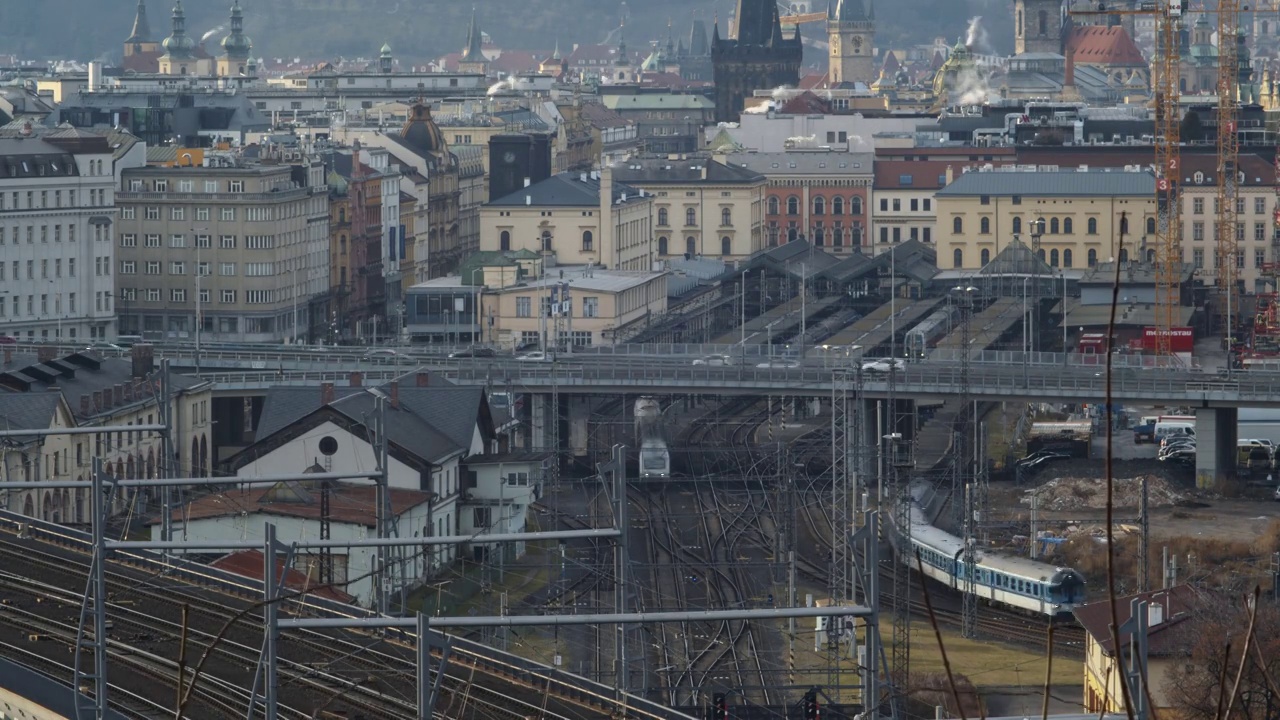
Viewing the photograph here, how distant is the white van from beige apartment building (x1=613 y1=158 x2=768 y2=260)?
148 ft

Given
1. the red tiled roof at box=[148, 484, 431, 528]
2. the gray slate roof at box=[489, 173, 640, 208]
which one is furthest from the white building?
the red tiled roof at box=[148, 484, 431, 528]

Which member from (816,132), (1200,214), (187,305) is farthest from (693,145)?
(187,305)

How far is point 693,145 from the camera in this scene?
17138 centimetres

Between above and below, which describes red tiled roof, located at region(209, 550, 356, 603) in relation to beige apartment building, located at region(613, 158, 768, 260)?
below

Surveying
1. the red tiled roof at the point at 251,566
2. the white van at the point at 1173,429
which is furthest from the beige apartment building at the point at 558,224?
the red tiled roof at the point at 251,566

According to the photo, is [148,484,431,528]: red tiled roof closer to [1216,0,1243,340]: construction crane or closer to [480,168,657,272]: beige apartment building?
[1216,0,1243,340]: construction crane

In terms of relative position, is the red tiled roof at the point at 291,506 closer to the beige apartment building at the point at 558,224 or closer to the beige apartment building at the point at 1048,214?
the beige apartment building at the point at 558,224

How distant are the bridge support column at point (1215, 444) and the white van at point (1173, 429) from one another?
5.85 meters

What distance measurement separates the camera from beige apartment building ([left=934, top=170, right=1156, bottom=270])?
4033 inches

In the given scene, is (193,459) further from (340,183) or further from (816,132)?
(816,132)

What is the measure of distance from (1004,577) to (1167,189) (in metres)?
49.2

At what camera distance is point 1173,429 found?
69.7 meters

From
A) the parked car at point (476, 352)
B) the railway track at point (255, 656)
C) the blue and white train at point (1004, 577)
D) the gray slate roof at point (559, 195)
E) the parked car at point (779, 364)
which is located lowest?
the blue and white train at point (1004, 577)

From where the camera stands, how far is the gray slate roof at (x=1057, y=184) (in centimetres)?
10262
